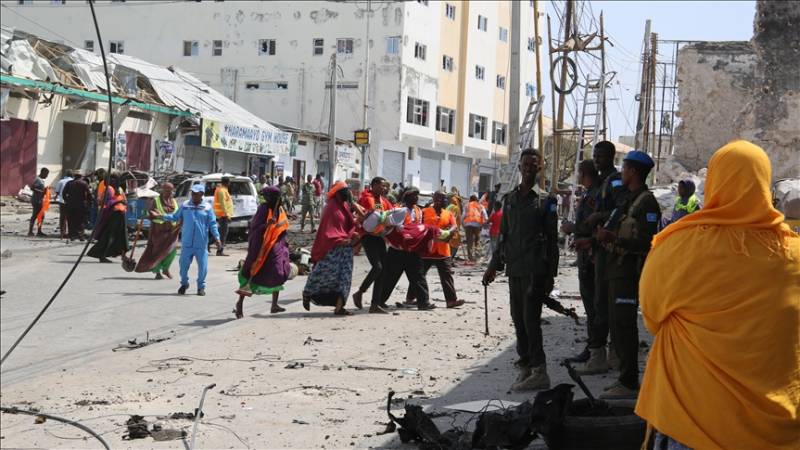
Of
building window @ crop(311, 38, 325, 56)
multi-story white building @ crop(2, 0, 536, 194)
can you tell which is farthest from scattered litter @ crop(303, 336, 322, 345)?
building window @ crop(311, 38, 325, 56)

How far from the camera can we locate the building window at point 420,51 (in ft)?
150

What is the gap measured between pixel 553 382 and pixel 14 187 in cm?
2459

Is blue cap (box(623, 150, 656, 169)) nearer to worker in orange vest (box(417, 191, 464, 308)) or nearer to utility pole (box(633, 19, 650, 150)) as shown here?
worker in orange vest (box(417, 191, 464, 308))

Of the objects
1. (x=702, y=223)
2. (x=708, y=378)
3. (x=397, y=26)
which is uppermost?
(x=397, y=26)

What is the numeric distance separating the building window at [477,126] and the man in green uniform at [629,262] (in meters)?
46.5

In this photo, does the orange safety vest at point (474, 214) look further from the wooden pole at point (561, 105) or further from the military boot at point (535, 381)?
the military boot at point (535, 381)

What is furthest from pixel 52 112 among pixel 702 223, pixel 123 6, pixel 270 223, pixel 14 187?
pixel 702 223

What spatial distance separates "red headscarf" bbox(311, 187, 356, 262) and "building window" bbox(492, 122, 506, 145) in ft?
144

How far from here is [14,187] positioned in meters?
27.3

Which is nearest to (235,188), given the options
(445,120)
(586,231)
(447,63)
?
(586,231)

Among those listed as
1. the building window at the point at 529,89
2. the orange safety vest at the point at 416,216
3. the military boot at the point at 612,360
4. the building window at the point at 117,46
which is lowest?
the military boot at the point at 612,360

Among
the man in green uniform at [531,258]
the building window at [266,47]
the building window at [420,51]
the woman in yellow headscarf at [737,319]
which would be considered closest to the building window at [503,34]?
the building window at [420,51]

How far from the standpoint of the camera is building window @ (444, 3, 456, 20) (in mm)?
48750

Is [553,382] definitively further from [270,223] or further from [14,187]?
[14,187]
